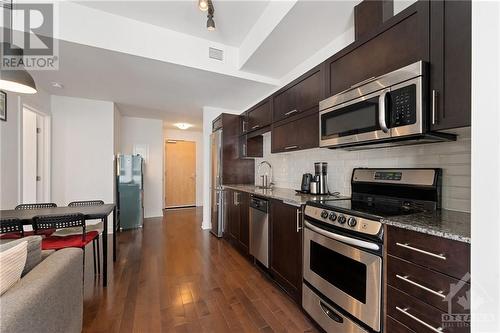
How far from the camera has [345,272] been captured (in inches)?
54.9

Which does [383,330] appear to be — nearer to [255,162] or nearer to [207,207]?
[255,162]

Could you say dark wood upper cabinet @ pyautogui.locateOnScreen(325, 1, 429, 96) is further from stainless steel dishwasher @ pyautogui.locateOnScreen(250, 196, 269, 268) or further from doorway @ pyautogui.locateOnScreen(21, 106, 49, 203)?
doorway @ pyautogui.locateOnScreen(21, 106, 49, 203)

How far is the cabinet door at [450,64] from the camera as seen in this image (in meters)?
1.06

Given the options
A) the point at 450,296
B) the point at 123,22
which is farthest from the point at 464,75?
the point at 123,22

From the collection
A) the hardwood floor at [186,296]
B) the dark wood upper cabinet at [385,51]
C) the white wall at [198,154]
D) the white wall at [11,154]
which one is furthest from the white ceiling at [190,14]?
the white wall at [198,154]

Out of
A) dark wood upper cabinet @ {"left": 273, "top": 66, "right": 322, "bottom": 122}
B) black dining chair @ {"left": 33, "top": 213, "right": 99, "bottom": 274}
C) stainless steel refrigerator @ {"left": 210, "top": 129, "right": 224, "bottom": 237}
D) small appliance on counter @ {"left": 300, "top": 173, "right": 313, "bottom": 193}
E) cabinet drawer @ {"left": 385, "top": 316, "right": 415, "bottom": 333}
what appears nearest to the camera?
cabinet drawer @ {"left": 385, "top": 316, "right": 415, "bottom": 333}

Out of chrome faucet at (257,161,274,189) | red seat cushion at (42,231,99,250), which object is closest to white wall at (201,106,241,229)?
chrome faucet at (257,161,274,189)

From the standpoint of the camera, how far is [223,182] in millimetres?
3848

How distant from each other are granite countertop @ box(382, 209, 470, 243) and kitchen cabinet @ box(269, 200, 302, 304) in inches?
33.0

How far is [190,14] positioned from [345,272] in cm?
287

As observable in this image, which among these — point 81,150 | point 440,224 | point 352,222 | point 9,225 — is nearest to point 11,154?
point 81,150

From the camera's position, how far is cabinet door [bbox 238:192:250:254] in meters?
2.85

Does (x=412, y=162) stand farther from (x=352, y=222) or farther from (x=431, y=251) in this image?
(x=431, y=251)
